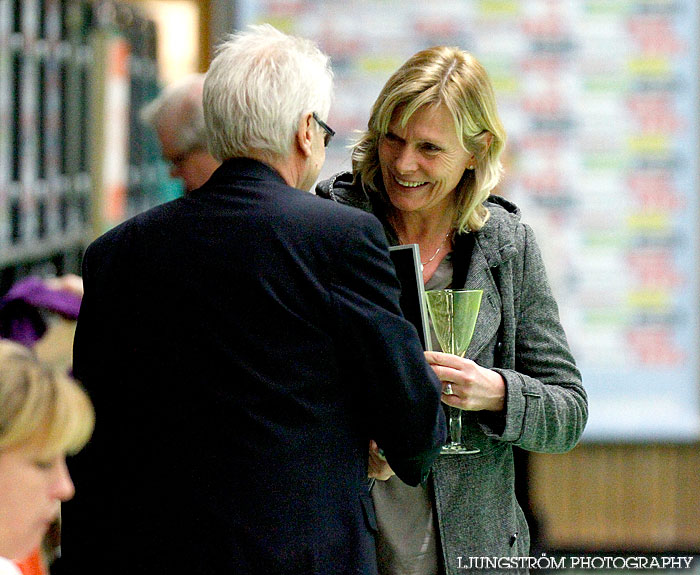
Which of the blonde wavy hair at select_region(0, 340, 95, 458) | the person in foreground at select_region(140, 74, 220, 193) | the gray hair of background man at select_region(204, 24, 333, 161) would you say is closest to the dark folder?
the gray hair of background man at select_region(204, 24, 333, 161)

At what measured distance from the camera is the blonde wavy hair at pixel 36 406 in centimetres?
132

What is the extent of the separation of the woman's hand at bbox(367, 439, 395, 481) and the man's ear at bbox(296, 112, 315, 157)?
46 centimetres

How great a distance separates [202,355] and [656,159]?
3484 mm

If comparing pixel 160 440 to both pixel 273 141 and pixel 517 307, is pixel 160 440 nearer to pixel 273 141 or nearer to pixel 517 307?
pixel 273 141

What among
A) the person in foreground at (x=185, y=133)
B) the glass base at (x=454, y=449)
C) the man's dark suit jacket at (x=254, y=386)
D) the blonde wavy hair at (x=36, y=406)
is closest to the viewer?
the blonde wavy hair at (x=36, y=406)

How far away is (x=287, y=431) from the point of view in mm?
1545

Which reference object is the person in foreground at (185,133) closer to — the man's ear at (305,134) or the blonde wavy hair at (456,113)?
the blonde wavy hair at (456,113)

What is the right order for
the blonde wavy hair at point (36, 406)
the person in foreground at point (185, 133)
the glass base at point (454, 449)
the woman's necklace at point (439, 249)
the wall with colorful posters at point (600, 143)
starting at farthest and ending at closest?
the wall with colorful posters at point (600, 143)
the person in foreground at point (185, 133)
the woman's necklace at point (439, 249)
the glass base at point (454, 449)
the blonde wavy hair at point (36, 406)

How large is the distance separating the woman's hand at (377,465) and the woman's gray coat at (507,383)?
0.39 ft

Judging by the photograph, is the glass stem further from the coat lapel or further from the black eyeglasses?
the black eyeglasses

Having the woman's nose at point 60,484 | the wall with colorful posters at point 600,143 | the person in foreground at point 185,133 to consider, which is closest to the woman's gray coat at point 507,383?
the woman's nose at point 60,484

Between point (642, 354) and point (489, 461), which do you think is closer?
point (489, 461)

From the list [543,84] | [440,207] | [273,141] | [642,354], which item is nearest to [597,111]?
[543,84]

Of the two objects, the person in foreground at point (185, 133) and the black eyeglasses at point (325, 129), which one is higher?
the black eyeglasses at point (325, 129)
